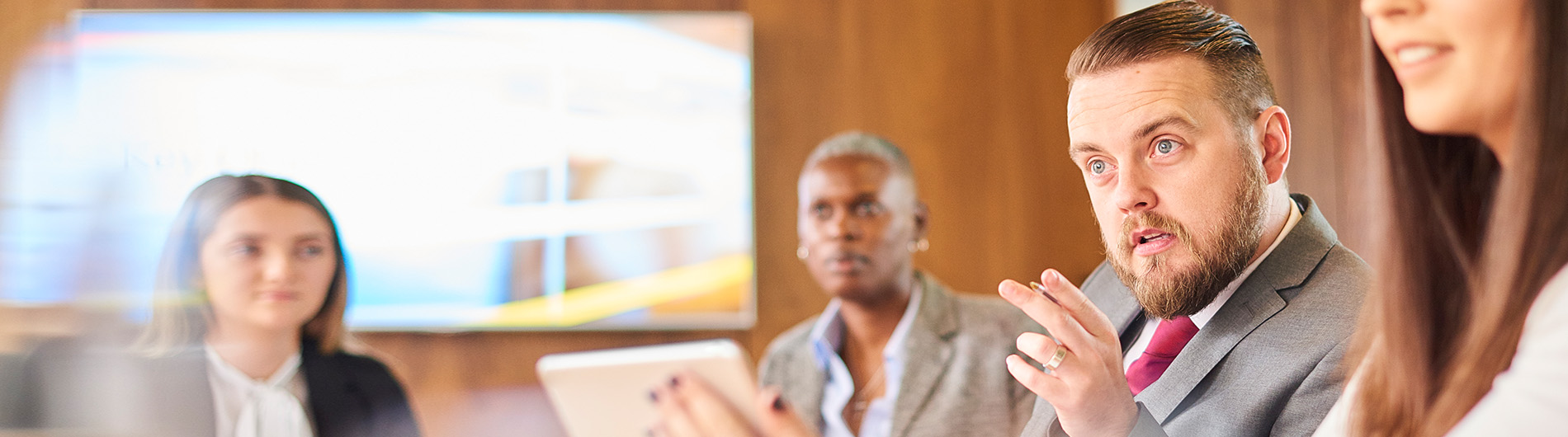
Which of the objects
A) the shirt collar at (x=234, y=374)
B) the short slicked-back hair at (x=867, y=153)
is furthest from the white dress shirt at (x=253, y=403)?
the short slicked-back hair at (x=867, y=153)

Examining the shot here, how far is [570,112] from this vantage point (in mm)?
2092

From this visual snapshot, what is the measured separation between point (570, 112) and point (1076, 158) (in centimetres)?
163

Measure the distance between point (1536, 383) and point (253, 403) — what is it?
1159 mm

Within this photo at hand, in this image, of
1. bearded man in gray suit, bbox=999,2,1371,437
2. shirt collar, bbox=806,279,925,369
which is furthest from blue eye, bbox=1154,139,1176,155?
shirt collar, bbox=806,279,925,369

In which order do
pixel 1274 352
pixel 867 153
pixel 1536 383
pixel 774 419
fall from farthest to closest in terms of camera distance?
pixel 867 153
pixel 774 419
pixel 1274 352
pixel 1536 383

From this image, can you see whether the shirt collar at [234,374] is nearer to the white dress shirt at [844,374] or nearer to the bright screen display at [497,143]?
the white dress shirt at [844,374]

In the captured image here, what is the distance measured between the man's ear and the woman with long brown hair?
0.09 metres

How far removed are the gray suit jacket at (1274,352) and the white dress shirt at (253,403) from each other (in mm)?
956

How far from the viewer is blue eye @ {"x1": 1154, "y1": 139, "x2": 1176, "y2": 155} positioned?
548mm

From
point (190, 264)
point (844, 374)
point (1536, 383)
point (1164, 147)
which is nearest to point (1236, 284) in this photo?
point (1164, 147)

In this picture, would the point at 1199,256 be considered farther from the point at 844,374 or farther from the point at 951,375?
the point at 844,374

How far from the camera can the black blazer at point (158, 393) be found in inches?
42.6

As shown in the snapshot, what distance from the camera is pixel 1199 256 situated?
1.85ft

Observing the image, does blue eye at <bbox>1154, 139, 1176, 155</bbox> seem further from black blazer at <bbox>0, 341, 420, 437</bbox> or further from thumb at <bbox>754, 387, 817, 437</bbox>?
black blazer at <bbox>0, 341, 420, 437</bbox>
